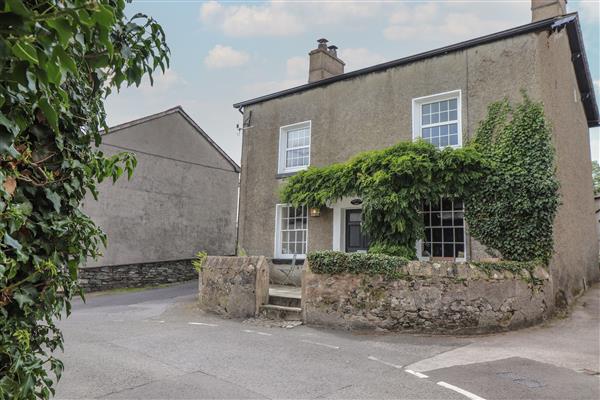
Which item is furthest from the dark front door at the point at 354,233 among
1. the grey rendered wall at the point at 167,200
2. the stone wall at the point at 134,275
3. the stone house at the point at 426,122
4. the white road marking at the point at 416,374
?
the stone wall at the point at 134,275

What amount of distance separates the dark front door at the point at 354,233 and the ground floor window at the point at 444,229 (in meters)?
1.91

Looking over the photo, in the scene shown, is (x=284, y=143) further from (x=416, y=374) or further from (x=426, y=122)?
(x=416, y=374)

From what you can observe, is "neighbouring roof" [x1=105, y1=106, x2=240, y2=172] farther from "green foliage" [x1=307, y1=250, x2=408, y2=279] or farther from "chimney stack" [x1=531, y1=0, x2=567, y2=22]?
"chimney stack" [x1=531, y1=0, x2=567, y2=22]

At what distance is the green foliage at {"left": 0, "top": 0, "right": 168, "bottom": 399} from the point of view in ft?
4.62

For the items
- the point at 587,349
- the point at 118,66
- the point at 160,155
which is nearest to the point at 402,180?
the point at 587,349

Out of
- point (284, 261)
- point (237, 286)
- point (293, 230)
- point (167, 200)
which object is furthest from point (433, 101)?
point (167, 200)

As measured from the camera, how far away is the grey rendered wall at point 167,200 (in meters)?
17.4

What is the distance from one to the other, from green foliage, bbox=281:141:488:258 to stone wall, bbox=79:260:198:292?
11484mm

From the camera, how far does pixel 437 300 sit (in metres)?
8.19

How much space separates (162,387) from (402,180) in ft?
25.1

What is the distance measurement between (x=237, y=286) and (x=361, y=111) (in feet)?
22.2

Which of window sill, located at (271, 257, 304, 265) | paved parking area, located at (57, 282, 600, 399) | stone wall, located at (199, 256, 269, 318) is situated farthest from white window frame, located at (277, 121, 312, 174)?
paved parking area, located at (57, 282, 600, 399)

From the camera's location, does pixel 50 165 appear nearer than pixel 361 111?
Yes

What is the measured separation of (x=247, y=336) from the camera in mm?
8141
